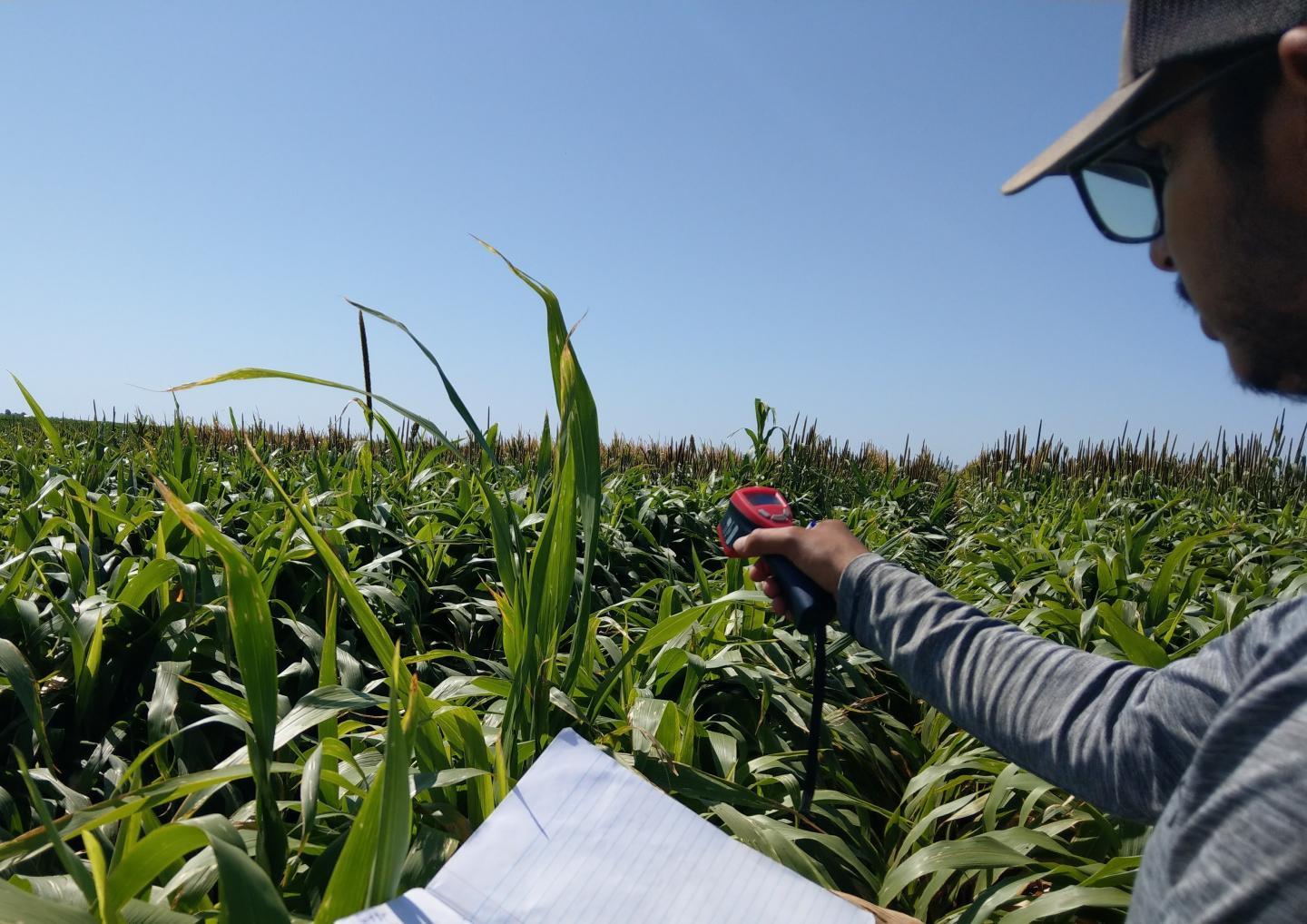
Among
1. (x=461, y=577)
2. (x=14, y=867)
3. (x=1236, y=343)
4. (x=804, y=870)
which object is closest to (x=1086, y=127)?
(x=1236, y=343)

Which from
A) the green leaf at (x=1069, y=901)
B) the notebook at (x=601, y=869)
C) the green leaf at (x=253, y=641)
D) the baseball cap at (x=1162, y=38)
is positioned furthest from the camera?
the green leaf at (x=1069, y=901)

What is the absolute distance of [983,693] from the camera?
3.26 ft

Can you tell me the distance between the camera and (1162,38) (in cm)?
69

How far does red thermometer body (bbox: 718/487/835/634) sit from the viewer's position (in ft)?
3.96

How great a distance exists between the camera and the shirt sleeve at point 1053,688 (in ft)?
2.54

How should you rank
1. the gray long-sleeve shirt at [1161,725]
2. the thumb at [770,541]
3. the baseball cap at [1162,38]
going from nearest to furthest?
the gray long-sleeve shirt at [1161,725] → the baseball cap at [1162,38] → the thumb at [770,541]

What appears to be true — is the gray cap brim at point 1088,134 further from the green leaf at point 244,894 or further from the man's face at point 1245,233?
the green leaf at point 244,894

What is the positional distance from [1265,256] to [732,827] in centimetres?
94

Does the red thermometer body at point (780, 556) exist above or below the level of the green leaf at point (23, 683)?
above

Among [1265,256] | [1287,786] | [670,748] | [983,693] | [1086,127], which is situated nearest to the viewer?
[1287,786]

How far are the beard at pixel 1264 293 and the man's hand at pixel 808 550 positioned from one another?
57cm

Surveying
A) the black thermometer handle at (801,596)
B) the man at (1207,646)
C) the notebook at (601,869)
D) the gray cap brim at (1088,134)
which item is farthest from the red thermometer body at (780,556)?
the gray cap brim at (1088,134)

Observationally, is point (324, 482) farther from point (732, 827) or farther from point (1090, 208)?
point (1090, 208)

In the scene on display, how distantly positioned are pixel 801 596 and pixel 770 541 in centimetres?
10
